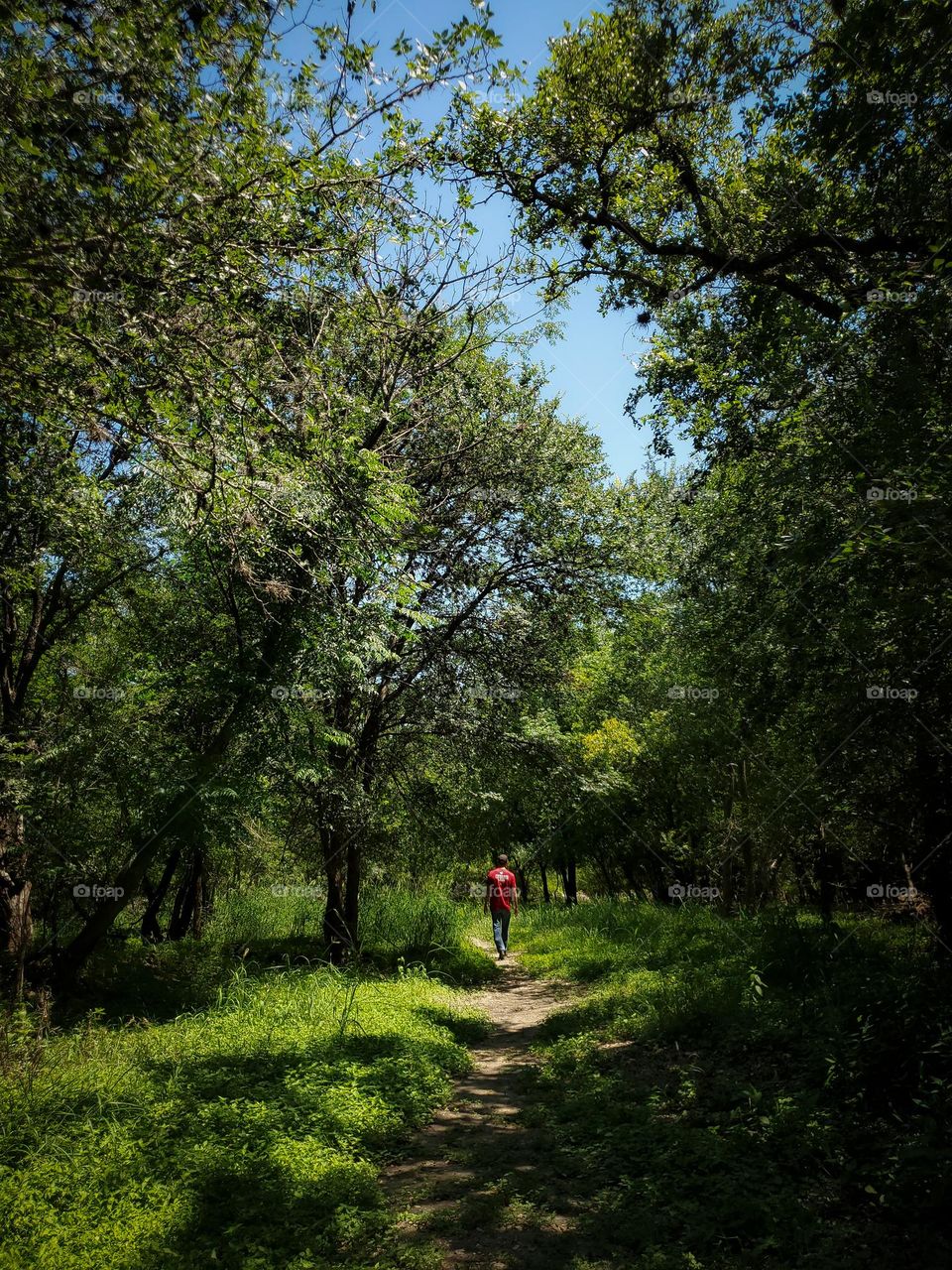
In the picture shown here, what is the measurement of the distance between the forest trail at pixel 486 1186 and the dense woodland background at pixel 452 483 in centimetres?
77

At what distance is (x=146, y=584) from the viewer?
1052 centimetres

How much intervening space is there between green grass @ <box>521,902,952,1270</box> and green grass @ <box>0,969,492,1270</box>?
4.29 feet

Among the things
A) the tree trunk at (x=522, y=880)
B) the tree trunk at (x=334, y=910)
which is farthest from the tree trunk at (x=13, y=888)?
the tree trunk at (x=522, y=880)

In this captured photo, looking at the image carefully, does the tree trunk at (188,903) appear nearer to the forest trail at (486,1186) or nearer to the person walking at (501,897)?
the person walking at (501,897)

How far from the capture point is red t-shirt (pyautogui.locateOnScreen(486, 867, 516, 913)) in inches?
512

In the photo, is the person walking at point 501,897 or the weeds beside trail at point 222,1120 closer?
the weeds beside trail at point 222,1120

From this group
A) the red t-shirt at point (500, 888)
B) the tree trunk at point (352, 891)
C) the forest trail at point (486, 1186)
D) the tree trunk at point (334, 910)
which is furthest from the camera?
the red t-shirt at point (500, 888)

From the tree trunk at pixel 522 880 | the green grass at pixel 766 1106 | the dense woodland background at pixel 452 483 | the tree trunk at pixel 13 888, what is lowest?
the tree trunk at pixel 522 880

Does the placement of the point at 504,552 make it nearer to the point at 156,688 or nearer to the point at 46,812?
the point at 156,688

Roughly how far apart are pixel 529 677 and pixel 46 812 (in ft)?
22.7

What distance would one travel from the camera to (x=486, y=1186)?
4.38 meters

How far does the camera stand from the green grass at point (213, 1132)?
356cm

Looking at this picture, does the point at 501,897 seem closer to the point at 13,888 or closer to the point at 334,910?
the point at 334,910

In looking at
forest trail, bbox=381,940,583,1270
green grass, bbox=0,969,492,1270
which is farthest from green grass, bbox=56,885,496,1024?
forest trail, bbox=381,940,583,1270
